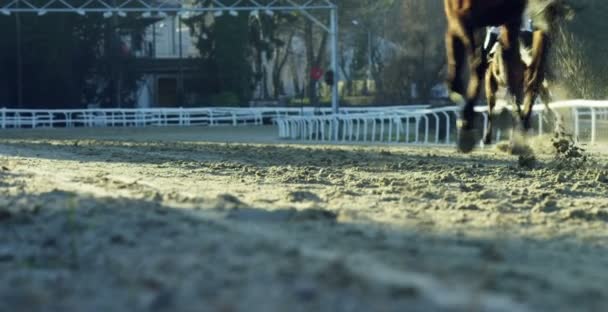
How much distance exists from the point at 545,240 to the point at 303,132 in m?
25.9

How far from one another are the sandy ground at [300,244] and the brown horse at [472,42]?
0.64 m

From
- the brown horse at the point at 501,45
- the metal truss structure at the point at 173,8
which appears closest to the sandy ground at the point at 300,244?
the brown horse at the point at 501,45

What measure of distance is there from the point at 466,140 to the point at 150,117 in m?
34.7

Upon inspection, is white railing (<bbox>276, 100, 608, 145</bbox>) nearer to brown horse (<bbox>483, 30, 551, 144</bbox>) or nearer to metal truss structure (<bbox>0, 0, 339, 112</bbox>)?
metal truss structure (<bbox>0, 0, 339, 112</bbox>)

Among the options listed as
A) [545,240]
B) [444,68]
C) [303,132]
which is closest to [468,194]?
[545,240]

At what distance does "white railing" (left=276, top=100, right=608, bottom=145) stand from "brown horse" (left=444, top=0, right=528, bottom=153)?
324 inches

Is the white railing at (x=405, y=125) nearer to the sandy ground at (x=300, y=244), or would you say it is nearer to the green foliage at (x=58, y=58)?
the sandy ground at (x=300, y=244)

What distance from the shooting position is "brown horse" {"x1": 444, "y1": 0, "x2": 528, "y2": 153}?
908cm

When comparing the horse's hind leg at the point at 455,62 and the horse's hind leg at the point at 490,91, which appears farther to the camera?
the horse's hind leg at the point at 490,91

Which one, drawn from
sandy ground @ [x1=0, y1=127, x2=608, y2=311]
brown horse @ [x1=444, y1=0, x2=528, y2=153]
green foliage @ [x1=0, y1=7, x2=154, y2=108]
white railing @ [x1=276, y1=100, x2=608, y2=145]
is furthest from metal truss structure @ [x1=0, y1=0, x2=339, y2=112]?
sandy ground @ [x1=0, y1=127, x2=608, y2=311]

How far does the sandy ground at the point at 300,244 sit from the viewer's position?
3771mm

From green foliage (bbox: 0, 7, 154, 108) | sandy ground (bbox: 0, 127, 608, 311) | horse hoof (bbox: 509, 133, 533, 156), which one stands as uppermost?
green foliage (bbox: 0, 7, 154, 108)

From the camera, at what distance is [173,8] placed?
1367 inches

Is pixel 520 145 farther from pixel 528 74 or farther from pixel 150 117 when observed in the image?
pixel 150 117
